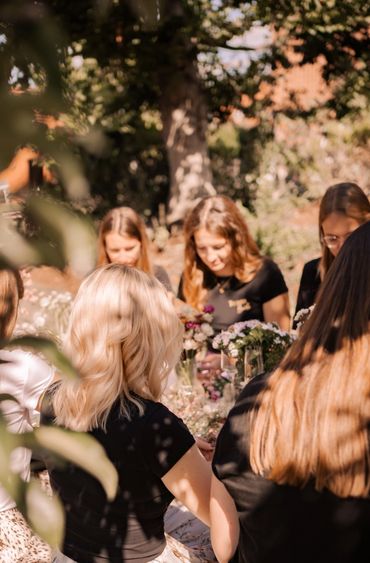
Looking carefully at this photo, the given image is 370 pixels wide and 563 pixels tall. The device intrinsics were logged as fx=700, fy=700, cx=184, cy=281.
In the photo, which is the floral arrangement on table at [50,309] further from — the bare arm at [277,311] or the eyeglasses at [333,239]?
the eyeglasses at [333,239]

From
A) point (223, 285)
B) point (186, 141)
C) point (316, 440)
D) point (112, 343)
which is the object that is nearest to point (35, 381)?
point (112, 343)

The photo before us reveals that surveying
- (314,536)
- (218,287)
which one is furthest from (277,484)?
(218,287)

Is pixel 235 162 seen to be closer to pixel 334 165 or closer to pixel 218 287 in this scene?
pixel 334 165

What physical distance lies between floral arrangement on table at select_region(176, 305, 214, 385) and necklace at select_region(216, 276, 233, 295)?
26.8 inches

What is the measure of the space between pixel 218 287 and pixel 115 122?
8.69 m

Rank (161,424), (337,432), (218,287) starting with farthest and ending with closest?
(218,287)
(161,424)
(337,432)

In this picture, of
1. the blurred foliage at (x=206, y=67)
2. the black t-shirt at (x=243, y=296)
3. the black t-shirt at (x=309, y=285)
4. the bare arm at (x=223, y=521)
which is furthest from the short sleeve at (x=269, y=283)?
the bare arm at (x=223, y=521)

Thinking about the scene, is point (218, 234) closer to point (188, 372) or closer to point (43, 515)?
point (188, 372)

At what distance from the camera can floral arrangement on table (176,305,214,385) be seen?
3.14 meters

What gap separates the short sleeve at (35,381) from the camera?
6.84ft

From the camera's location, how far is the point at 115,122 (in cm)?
1205

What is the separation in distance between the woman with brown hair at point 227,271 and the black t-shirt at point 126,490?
2057mm

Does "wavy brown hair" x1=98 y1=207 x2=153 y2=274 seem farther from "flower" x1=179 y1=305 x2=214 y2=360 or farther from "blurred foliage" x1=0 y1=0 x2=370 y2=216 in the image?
"flower" x1=179 y1=305 x2=214 y2=360

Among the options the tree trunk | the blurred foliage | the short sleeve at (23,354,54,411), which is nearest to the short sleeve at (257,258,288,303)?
the blurred foliage
